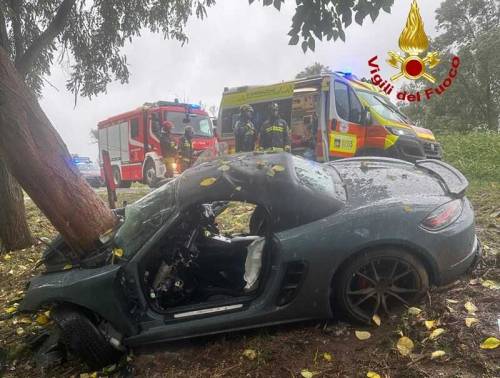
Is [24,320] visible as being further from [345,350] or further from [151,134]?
[151,134]

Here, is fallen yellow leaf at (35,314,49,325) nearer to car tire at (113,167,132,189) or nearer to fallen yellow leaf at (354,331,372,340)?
fallen yellow leaf at (354,331,372,340)

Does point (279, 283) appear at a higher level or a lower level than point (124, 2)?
lower

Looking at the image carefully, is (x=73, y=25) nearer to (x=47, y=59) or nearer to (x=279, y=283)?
(x=47, y=59)

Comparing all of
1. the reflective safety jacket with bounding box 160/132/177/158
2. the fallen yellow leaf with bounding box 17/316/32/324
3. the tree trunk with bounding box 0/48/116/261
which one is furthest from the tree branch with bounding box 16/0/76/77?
the reflective safety jacket with bounding box 160/132/177/158

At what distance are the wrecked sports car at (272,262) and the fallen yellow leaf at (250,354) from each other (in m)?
0.19

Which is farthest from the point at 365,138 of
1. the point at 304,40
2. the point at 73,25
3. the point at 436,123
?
the point at 436,123

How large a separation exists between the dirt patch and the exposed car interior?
368 mm

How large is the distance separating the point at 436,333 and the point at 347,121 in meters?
6.35

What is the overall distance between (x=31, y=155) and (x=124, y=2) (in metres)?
4.91

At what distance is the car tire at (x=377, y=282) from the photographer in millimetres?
2928

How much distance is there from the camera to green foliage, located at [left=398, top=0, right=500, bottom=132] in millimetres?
22297

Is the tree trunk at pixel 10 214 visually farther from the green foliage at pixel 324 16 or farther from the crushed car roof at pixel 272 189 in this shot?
the green foliage at pixel 324 16

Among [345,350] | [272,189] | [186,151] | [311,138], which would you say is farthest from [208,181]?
[186,151]

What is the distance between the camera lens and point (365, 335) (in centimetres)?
295
